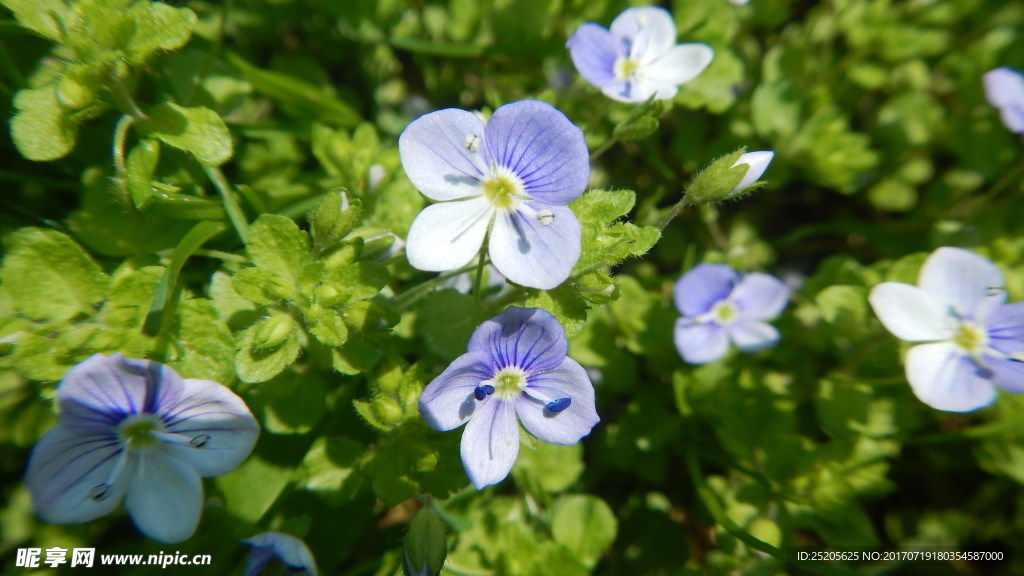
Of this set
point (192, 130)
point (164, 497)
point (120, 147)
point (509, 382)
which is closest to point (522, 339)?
point (509, 382)

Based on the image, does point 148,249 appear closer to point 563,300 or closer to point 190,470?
point 190,470

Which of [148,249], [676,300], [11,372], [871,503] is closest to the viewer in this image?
[148,249]

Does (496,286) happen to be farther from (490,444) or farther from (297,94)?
(297,94)

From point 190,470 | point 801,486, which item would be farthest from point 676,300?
point 190,470

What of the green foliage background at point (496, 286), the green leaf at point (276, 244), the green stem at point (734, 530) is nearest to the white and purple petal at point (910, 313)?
the green foliage background at point (496, 286)

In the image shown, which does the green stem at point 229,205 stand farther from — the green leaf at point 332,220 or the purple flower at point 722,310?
the purple flower at point 722,310

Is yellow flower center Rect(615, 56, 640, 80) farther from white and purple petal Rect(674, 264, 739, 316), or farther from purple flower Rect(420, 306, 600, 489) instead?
purple flower Rect(420, 306, 600, 489)

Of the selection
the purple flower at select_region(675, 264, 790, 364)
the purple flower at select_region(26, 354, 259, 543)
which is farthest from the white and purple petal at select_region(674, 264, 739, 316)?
the purple flower at select_region(26, 354, 259, 543)
